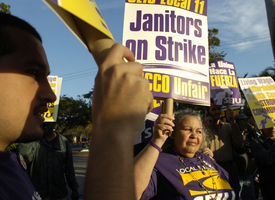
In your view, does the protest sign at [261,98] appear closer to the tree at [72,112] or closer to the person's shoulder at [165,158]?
the person's shoulder at [165,158]

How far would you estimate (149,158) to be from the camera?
1520 mm

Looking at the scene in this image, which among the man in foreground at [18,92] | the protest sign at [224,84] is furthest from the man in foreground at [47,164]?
the protest sign at [224,84]

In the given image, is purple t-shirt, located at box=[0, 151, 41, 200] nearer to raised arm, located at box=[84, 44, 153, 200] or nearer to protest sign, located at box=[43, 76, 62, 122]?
raised arm, located at box=[84, 44, 153, 200]

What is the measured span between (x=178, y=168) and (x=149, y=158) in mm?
647

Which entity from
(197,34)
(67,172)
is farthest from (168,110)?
(67,172)

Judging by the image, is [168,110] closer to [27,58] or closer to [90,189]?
[27,58]

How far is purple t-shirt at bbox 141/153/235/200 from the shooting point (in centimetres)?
183

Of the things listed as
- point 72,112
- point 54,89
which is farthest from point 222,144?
point 72,112

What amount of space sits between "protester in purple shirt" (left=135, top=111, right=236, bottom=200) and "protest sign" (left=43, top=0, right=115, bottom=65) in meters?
1.01

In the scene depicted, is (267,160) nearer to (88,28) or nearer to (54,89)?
(88,28)

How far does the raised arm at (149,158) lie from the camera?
4.80ft

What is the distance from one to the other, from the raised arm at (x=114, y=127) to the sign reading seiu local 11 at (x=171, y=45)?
3.97 ft

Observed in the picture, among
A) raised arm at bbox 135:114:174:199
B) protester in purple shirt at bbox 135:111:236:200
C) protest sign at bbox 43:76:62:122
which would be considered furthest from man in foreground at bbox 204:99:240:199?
protest sign at bbox 43:76:62:122

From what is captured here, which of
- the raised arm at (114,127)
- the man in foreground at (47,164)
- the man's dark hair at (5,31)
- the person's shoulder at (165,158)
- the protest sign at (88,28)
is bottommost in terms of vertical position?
the man in foreground at (47,164)
